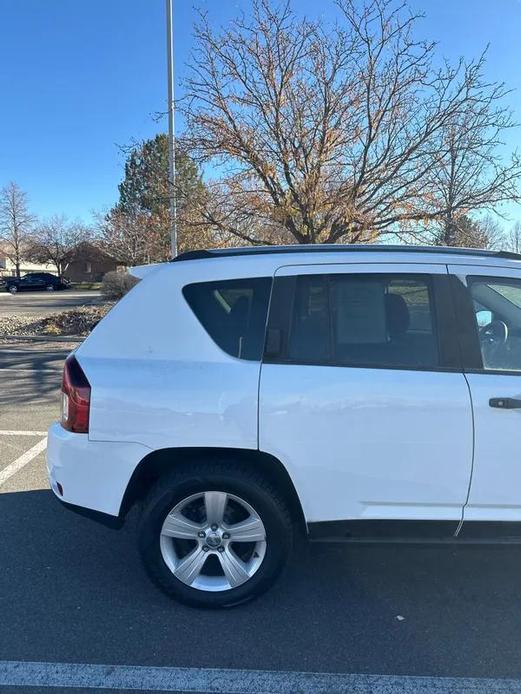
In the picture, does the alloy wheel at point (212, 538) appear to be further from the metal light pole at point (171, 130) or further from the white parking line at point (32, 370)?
the metal light pole at point (171, 130)

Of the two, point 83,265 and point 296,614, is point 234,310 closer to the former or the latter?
point 296,614

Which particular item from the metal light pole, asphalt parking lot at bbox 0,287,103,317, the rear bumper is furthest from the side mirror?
asphalt parking lot at bbox 0,287,103,317

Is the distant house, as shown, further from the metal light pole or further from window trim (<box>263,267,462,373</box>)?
window trim (<box>263,267,462,373</box>)

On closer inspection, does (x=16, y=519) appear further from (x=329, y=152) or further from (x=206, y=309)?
(x=329, y=152)

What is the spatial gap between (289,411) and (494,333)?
127cm

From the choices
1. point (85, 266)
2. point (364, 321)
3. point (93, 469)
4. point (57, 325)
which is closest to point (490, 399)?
point (364, 321)

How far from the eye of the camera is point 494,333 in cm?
285

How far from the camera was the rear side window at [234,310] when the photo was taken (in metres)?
2.66

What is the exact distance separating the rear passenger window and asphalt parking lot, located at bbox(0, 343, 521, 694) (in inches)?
39.6

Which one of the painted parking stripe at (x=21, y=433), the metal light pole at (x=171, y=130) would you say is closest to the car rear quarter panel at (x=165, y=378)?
the painted parking stripe at (x=21, y=433)

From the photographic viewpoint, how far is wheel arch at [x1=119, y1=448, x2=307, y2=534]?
263 centimetres

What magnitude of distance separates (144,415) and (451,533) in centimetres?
168

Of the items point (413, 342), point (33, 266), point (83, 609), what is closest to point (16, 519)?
point (83, 609)

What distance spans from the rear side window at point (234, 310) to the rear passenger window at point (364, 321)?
178 mm
